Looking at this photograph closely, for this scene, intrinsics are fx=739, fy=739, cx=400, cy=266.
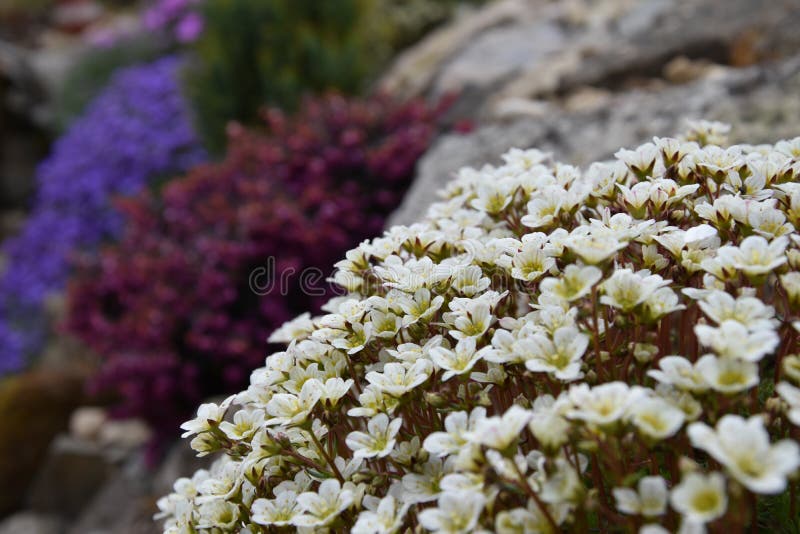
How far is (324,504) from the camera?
139 centimetres

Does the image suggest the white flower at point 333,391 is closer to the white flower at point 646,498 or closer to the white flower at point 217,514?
the white flower at point 217,514

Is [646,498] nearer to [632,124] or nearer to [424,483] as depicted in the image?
[424,483]

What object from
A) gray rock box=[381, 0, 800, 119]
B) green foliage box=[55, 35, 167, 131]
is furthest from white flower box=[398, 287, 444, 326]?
green foliage box=[55, 35, 167, 131]

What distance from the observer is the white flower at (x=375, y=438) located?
140cm

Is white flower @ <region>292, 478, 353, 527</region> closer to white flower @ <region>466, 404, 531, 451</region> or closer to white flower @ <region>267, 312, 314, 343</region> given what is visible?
white flower @ <region>466, 404, 531, 451</region>

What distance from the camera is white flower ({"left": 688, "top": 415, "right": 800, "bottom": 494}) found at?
40.4 inches

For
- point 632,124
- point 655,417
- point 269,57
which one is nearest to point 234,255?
point 632,124

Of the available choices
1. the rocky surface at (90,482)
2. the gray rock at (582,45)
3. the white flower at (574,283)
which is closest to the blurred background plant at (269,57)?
the gray rock at (582,45)

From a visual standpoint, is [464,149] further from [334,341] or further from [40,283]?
[40,283]

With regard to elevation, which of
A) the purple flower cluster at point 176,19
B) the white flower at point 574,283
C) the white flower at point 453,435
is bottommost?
the purple flower cluster at point 176,19

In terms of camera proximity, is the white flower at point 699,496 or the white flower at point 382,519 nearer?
the white flower at point 699,496

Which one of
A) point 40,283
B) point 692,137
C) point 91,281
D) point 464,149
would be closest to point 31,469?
point 91,281

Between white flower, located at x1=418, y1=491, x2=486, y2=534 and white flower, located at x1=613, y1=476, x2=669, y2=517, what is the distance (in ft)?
0.72

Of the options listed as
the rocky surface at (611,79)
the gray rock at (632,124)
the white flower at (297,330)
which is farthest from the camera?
the rocky surface at (611,79)
